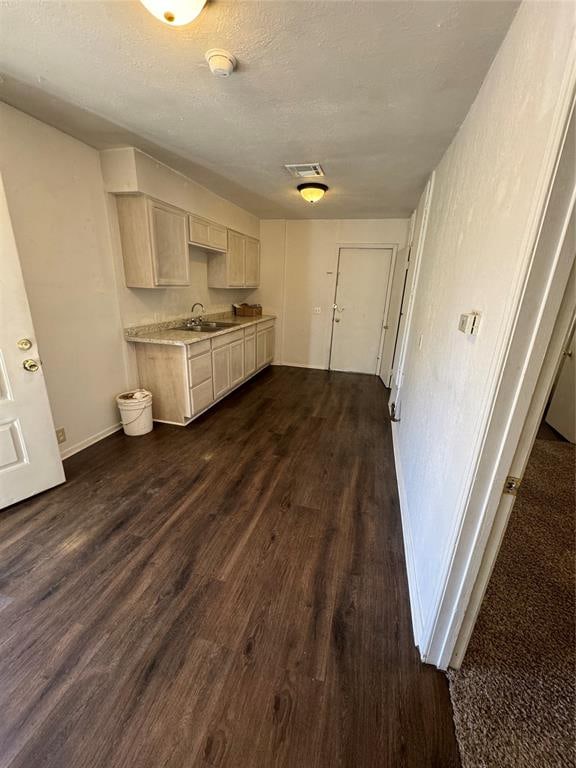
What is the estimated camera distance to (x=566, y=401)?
132 inches

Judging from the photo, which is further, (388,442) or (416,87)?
(388,442)

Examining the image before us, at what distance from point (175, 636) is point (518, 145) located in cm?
224

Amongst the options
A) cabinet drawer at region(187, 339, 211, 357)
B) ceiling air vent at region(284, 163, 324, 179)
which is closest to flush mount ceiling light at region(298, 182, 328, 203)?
ceiling air vent at region(284, 163, 324, 179)

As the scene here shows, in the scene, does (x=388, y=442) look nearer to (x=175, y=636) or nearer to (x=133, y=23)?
(x=175, y=636)

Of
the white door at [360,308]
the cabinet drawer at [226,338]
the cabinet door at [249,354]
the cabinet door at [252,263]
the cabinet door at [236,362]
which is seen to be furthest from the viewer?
the white door at [360,308]

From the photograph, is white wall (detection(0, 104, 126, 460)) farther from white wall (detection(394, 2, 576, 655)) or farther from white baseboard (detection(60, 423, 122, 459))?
white wall (detection(394, 2, 576, 655))

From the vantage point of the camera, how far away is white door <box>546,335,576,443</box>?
3.21 m

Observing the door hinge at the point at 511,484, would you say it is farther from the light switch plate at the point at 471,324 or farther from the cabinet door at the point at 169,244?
the cabinet door at the point at 169,244

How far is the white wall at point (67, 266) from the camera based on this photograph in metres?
2.10

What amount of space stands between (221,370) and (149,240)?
1.53 meters

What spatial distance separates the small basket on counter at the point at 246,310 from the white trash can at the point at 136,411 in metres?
2.46

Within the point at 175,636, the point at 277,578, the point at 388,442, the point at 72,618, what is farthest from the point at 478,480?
the point at 388,442

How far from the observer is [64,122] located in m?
2.14

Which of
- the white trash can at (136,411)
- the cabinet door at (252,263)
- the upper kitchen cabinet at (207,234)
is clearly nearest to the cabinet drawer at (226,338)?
the white trash can at (136,411)
